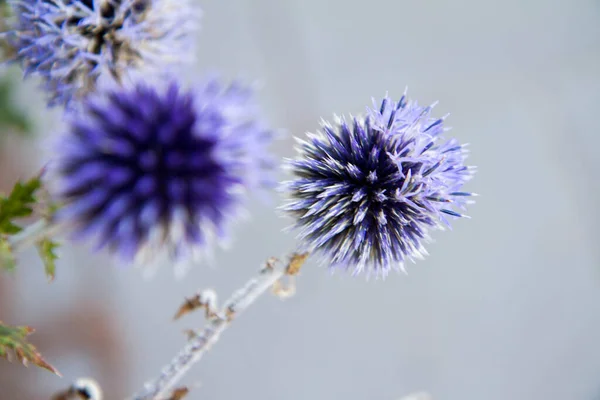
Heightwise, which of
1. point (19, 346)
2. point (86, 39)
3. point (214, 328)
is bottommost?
point (19, 346)

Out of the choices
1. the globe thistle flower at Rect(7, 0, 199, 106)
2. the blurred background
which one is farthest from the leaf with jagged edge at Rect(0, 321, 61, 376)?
the blurred background

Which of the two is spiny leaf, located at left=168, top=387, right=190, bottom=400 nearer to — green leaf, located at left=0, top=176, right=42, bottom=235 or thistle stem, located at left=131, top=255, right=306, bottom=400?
thistle stem, located at left=131, top=255, right=306, bottom=400

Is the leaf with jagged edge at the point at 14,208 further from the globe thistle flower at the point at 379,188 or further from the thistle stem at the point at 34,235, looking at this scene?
the globe thistle flower at the point at 379,188

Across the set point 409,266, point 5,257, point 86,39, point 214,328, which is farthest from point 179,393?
point 409,266

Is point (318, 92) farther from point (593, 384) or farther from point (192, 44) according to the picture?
point (593, 384)

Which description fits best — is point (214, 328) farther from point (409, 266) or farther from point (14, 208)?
point (409, 266)

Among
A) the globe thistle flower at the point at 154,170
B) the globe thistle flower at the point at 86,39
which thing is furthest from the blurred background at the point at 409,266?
the globe thistle flower at the point at 154,170
